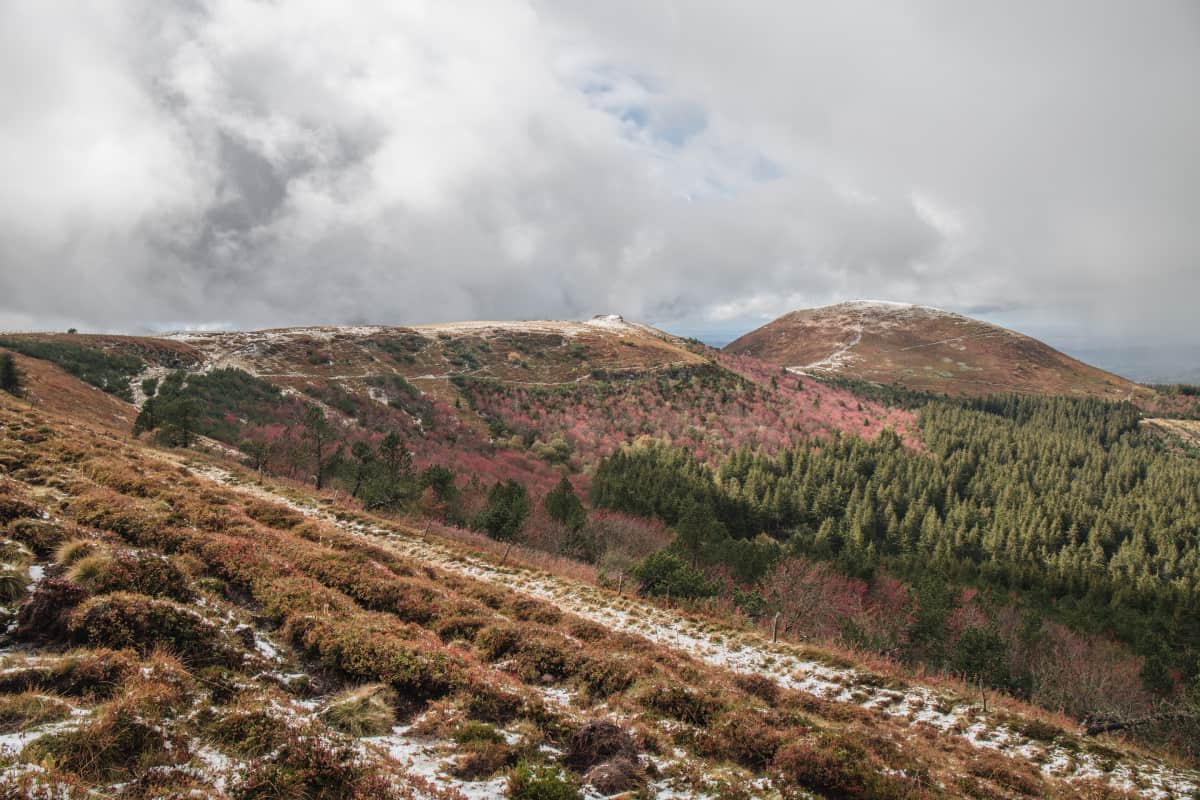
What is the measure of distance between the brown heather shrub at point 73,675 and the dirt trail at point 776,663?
15935mm

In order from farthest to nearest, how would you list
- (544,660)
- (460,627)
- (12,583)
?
(460,627) → (544,660) → (12,583)

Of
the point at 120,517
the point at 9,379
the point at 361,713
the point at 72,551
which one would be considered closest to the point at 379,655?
the point at 361,713

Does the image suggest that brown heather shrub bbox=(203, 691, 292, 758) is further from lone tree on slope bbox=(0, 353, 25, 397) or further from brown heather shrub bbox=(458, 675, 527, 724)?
lone tree on slope bbox=(0, 353, 25, 397)

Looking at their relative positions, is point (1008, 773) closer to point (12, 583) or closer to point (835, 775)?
point (835, 775)

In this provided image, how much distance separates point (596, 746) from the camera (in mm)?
9797

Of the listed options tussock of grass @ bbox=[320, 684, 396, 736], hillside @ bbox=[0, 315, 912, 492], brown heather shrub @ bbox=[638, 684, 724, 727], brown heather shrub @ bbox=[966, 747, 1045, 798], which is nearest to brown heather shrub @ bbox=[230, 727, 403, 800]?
tussock of grass @ bbox=[320, 684, 396, 736]

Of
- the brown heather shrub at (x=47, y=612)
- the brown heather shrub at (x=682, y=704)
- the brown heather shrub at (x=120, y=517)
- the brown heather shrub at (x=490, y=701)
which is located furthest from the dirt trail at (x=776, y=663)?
the brown heather shrub at (x=47, y=612)

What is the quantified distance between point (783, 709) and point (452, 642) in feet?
31.3

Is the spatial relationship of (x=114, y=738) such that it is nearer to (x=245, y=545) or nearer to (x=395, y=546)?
(x=245, y=545)

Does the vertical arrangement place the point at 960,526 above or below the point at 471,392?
below

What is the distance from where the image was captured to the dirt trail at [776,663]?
1354cm

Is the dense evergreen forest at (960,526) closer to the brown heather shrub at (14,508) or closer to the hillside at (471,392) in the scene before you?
the hillside at (471,392)

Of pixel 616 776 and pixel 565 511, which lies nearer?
pixel 616 776

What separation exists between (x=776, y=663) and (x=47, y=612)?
841 inches
